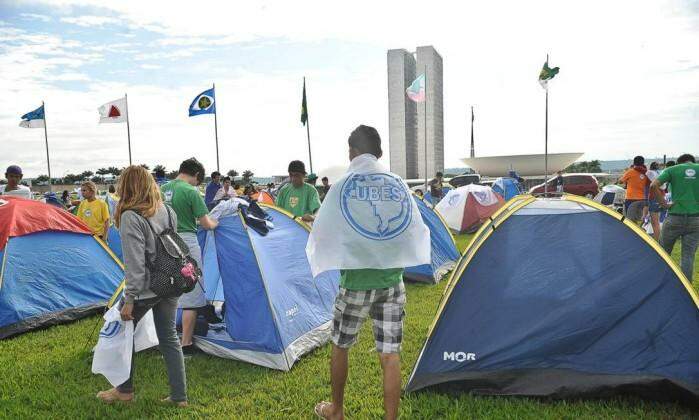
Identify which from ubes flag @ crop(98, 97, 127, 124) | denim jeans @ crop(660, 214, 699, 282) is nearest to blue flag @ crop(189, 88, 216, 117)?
ubes flag @ crop(98, 97, 127, 124)

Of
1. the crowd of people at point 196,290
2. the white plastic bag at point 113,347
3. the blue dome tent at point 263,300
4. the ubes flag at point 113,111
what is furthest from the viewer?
the ubes flag at point 113,111

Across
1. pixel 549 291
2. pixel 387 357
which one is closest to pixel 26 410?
pixel 387 357

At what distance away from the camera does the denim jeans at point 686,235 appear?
5867mm

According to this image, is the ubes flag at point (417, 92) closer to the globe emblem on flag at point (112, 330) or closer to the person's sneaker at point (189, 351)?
the person's sneaker at point (189, 351)

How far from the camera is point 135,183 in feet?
11.6

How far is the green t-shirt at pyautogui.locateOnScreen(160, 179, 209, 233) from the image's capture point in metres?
4.49

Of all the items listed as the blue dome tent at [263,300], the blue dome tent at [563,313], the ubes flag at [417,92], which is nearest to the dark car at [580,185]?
the ubes flag at [417,92]

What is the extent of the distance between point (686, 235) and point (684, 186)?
0.61 m

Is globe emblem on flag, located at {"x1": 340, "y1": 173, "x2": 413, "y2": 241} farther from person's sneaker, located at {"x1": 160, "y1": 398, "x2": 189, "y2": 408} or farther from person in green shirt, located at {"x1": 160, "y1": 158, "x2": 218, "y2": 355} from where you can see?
person's sneaker, located at {"x1": 160, "y1": 398, "x2": 189, "y2": 408}

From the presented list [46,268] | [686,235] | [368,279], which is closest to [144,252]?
[368,279]

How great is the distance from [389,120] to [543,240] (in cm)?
7075

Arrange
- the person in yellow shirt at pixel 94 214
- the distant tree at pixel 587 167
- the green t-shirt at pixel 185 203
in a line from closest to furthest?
the green t-shirt at pixel 185 203 < the person in yellow shirt at pixel 94 214 < the distant tree at pixel 587 167

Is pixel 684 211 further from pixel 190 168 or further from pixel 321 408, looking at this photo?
pixel 190 168

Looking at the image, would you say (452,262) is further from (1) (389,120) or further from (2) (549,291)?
(1) (389,120)
